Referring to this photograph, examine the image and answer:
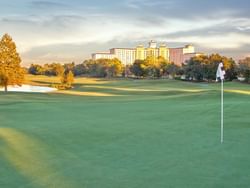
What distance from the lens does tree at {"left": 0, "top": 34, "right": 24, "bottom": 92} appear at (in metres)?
59.3

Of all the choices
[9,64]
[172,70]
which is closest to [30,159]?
[9,64]

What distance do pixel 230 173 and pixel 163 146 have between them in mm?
3185

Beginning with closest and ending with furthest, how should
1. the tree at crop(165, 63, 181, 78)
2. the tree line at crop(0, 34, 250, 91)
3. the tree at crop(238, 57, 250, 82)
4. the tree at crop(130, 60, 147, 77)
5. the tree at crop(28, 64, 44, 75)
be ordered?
the tree line at crop(0, 34, 250, 91)
the tree at crop(238, 57, 250, 82)
the tree at crop(165, 63, 181, 78)
the tree at crop(130, 60, 147, 77)
the tree at crop(28, 64, 44, 75)

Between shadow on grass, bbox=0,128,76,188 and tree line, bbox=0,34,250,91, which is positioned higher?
tree line, bbox=0,34,250,91

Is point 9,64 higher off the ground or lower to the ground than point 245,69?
higher

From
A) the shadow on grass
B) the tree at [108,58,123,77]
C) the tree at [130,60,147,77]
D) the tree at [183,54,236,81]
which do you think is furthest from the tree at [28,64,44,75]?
the shadow on grass

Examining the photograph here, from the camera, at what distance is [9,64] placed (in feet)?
198

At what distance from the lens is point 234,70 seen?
80.7 m

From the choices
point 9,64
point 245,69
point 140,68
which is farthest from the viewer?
point 140,68

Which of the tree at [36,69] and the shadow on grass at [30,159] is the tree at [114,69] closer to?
the tree at [36,69]

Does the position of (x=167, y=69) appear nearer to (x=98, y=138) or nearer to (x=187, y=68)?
(x=187, y=68)

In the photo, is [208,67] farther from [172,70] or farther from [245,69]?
[172,70]

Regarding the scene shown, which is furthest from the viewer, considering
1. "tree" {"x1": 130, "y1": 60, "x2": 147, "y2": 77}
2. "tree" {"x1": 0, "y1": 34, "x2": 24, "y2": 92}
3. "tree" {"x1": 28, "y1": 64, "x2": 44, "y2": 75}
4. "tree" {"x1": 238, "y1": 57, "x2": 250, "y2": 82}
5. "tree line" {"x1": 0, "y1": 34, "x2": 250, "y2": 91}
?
"tree" {"x1": 28, "y1": 64, "x2": 44, "y2": 75}

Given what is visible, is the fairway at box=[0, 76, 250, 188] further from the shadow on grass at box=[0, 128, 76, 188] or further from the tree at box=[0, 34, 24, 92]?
the tree at box=[0, 34, 24, 92]
